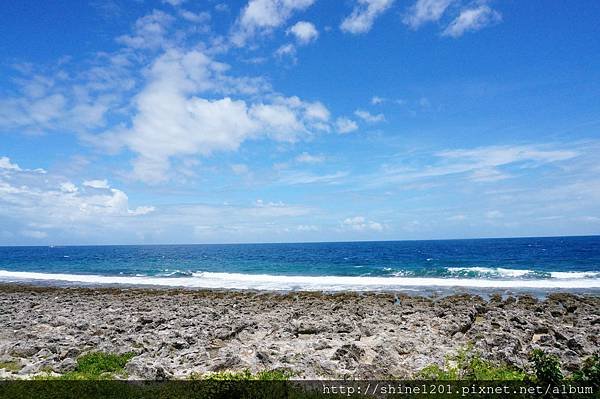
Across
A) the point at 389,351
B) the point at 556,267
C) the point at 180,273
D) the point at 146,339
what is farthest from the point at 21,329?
the point at 556,267

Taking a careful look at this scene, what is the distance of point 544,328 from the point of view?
48.9 feet

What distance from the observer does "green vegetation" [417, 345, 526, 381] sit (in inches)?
346

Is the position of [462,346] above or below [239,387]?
below

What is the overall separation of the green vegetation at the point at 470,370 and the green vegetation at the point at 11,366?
35.4 ft

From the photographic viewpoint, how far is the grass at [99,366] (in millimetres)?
9688

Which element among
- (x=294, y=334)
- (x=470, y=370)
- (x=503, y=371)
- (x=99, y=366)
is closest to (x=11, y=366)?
(x=99, y=366)

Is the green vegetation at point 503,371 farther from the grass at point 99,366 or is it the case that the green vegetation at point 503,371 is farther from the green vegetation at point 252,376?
the grass at point 99,366

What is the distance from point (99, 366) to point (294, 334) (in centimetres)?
687

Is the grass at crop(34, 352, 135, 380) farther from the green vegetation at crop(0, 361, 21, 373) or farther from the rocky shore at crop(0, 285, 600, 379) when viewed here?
the green vegetation at crop(0, 361, 21, 373)

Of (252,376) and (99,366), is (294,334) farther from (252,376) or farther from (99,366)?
(99,366)

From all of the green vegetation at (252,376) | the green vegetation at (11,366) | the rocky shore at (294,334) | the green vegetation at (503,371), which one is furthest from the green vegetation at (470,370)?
the green vegetation at (11,366)

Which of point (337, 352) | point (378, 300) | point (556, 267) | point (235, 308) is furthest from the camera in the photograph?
point (556, 267)

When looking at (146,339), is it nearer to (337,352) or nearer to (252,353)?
(252,353)

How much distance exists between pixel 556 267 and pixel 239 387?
2219 inches
